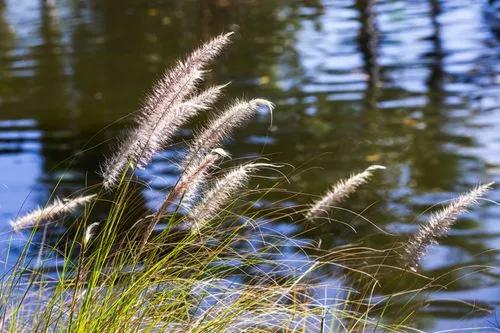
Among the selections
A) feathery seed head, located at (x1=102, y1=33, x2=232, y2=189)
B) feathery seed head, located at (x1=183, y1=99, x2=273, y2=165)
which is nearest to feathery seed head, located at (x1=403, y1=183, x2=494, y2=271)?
feathery seed head, located at (x1=183, y1=99, x2=273, y2=165)

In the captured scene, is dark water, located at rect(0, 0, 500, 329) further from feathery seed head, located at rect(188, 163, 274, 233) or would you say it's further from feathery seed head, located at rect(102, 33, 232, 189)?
feathery seed head, located at rect(188, 163, 274, 233)

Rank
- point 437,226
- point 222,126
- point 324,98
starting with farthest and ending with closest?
point 324,98
point 222,126
point 437,226

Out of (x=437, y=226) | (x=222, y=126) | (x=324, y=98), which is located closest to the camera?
(x=437, y=226)

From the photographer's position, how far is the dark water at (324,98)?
4.74 m

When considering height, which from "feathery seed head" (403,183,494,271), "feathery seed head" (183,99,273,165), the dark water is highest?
"feathery seed head" (183,99,273,165)

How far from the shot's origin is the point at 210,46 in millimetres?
2504

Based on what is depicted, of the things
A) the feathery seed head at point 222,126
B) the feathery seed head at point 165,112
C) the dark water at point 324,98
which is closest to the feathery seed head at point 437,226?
the dark water at point 324,98

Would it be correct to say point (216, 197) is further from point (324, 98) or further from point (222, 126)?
point (324, 98)

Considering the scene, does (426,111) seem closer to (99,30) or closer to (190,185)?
(190,185)

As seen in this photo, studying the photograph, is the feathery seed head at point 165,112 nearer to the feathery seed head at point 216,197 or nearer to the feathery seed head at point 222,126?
the feathery seed head at point 222,126

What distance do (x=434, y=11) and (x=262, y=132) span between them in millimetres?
4853

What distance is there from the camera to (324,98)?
23.3 ft

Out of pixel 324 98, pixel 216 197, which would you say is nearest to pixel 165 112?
pixel 216 197

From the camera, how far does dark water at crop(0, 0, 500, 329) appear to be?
4.74 meters
